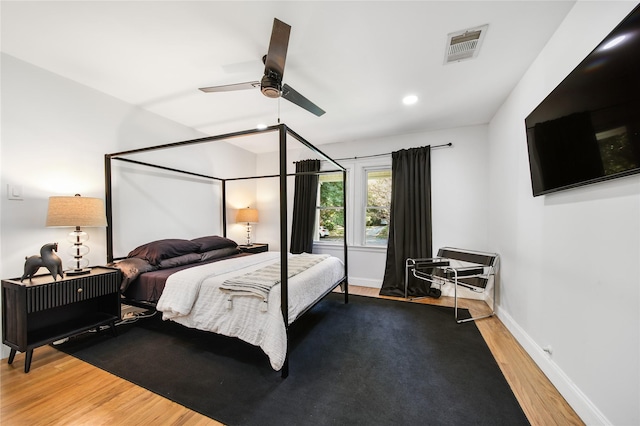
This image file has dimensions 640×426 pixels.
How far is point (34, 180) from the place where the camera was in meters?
2.29

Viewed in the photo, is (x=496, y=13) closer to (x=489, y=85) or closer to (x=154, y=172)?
(x=489, y=85)

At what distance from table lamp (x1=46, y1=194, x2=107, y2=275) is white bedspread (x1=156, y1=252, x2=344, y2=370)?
2.88 feet

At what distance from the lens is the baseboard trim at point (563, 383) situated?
54.9 inches

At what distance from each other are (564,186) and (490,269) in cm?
173

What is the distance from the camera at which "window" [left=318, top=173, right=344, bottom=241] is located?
15.5 feet

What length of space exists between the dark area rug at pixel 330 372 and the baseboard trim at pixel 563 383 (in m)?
0.31

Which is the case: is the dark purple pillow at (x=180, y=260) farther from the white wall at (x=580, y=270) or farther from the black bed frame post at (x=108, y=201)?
the white wall at (x=580, y=270)

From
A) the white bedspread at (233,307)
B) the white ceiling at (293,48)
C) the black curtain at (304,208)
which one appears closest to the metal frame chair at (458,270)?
the white bedspread at (233,307)

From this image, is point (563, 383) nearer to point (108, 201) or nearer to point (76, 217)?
point (76, 217)

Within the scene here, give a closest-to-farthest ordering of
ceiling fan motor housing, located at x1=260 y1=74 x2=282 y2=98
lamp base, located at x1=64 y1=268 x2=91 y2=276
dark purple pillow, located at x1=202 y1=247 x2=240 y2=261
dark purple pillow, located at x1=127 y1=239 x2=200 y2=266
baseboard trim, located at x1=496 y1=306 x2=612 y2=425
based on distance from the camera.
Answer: baseboard trim, located at x1=496 y1=306 x2=612 y2=425
ceiling fan motor housing, located at x1=260 y1=74 x2=282 y2=98
lamp base, located at x1=64 y1=268 x2=91 y2=276
dark purple pillow, located at x1=127 y1=239 x2=200 y2=266
dark purple pillow, located at x1=202 y1=247 x2=240 y2=261

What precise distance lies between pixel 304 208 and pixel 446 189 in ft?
7.83

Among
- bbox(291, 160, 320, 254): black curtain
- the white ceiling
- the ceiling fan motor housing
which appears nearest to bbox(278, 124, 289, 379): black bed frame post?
the ceiling fan motor housing

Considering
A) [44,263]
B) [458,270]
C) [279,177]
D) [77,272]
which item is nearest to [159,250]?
[77,272]

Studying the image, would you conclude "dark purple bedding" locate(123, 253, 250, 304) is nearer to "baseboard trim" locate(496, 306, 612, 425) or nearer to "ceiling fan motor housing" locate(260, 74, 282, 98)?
"ceiling fan motor housing" locate(260, 74, 282, 98)
